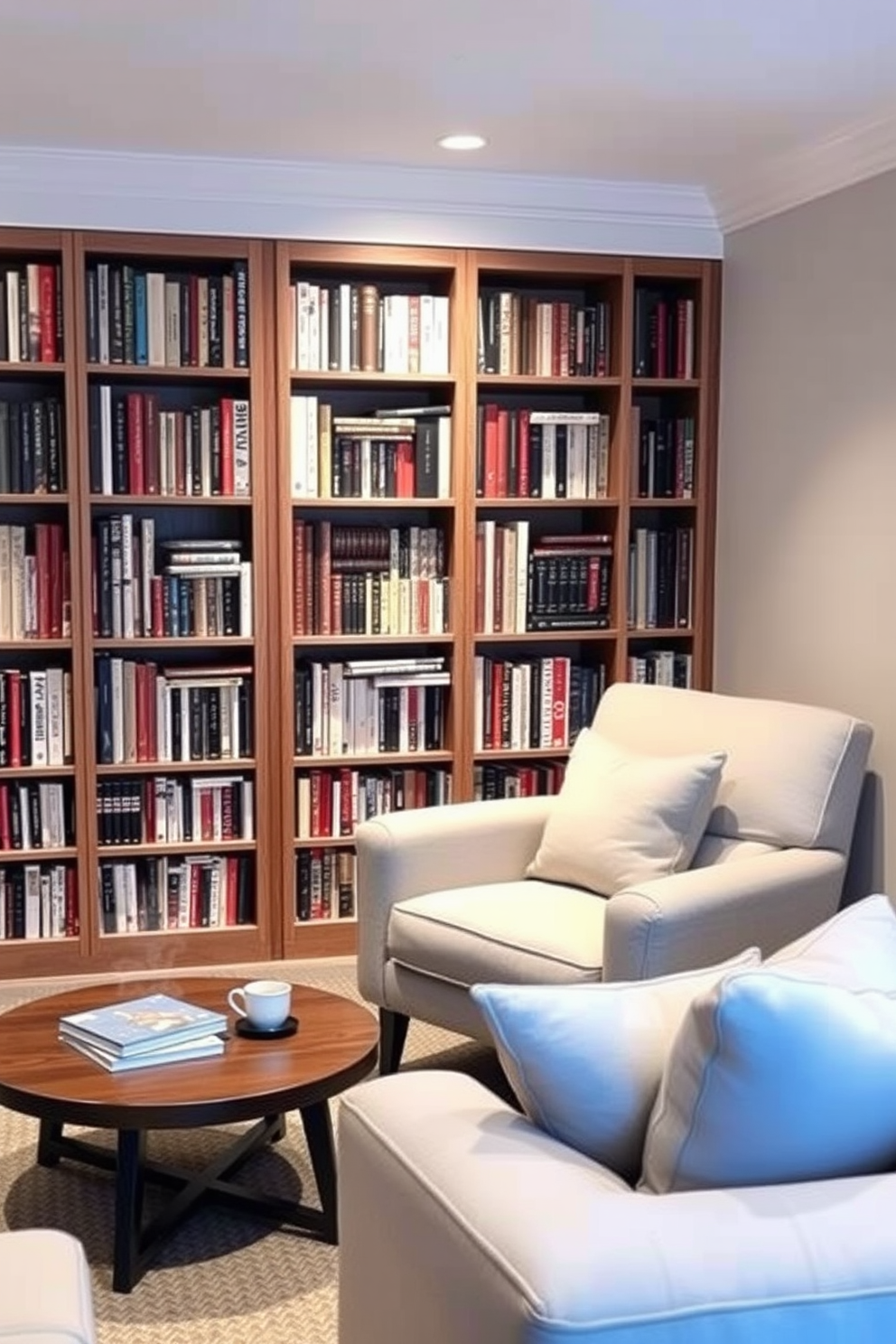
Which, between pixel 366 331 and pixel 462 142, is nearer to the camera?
pixel 462 142

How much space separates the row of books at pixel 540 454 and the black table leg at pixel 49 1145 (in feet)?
6.90

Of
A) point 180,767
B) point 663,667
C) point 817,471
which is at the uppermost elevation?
point 817,471

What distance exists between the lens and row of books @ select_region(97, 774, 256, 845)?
158 inches

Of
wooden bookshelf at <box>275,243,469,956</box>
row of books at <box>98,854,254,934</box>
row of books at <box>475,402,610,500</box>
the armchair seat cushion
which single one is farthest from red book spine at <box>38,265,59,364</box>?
the armchair seat cushion

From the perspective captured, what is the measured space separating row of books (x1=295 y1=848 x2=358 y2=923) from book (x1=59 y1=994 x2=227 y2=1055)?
1.42 m

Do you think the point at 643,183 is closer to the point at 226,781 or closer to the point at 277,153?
the point at 277,153

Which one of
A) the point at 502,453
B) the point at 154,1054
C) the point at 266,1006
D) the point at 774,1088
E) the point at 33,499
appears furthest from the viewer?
the point at 502,453

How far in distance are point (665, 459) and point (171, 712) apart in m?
1.64

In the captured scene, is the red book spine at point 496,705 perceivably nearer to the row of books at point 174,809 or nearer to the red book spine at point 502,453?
the red book spine at point 502,453

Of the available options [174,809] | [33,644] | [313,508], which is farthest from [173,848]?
[313,508]

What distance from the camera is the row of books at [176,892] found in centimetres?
404

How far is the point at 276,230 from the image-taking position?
3.87 m

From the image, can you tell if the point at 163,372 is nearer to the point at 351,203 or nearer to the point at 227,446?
the point at 227,446

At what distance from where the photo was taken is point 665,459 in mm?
4285
